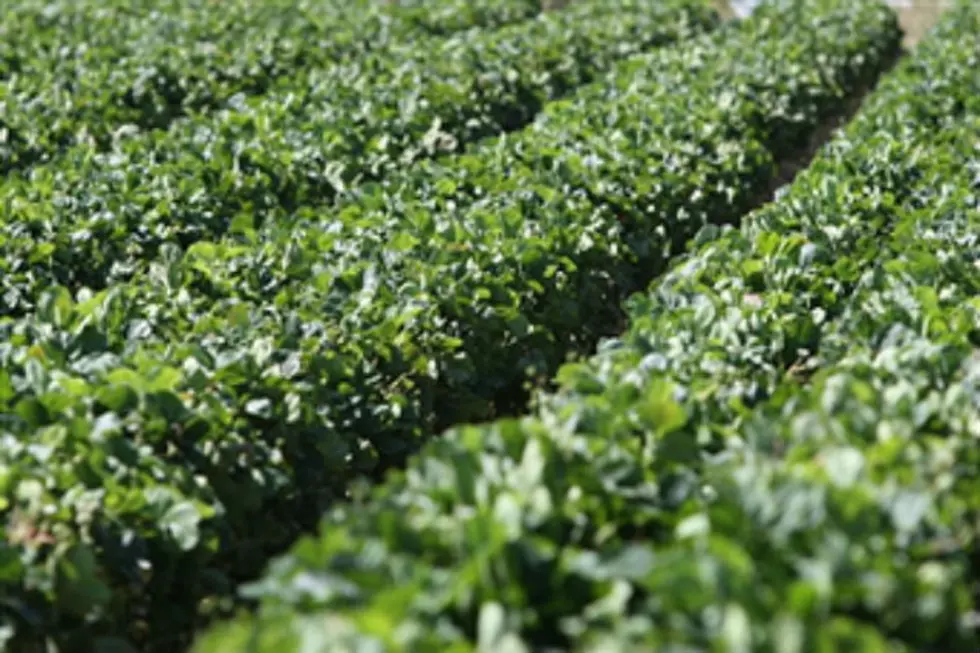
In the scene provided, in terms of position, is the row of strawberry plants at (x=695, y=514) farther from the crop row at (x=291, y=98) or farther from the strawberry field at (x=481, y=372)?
the crop row at (x=291, y=98)

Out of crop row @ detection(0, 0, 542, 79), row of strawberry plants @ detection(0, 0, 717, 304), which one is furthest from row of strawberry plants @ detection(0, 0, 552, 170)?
row of strawberry plants @ detection(0, 0, 717, 304)

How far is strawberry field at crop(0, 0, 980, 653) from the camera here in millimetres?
2539

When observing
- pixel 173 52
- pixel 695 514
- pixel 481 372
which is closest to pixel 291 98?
pixel 173 52

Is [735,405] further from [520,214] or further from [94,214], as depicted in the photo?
[94,214]

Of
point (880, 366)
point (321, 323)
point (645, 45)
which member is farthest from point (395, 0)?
point (880, 366)

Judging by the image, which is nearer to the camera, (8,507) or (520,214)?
(8,507)

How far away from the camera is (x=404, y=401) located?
476 cm

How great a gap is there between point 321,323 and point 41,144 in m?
4.14

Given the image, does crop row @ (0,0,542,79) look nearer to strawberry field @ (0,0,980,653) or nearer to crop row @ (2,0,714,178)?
crop row @ (2,0,714,178)

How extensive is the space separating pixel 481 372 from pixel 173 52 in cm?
632

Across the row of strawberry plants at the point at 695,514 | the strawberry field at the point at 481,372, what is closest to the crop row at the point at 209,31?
the strawberry field at the point at 481,372

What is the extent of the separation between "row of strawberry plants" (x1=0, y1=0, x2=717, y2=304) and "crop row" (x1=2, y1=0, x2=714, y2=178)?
0.02 m

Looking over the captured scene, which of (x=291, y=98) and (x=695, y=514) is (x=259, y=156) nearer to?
(x=291, y=98)

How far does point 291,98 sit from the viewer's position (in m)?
8.36
